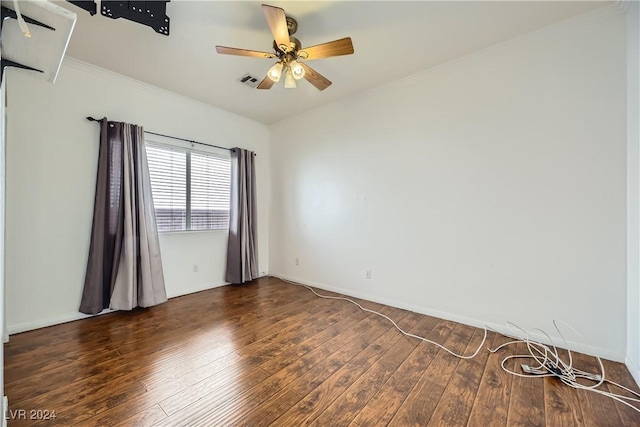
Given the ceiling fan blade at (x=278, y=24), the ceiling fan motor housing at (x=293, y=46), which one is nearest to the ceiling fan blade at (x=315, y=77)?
the ceiling fan motor housing at (x=293, y=46)

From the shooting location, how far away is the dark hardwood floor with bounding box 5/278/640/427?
1.46 m

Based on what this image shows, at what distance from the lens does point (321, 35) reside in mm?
2293

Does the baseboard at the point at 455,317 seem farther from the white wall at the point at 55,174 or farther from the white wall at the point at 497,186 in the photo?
the white wall at the point at 55,174

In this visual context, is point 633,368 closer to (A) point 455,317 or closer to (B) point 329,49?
(A) point 455,317

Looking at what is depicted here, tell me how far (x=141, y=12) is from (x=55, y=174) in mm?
1941

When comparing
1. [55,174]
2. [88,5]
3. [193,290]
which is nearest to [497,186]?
[88,5]

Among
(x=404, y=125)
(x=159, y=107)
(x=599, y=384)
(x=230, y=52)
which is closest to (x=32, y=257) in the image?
(x=159, y=107)

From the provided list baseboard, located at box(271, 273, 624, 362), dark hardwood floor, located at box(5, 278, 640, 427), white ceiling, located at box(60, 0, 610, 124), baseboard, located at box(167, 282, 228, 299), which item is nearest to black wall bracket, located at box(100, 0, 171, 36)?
white ceiling, located at box(60, 0, 610, 124)

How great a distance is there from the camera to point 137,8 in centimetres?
172

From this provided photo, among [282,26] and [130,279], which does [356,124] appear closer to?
[282,26]

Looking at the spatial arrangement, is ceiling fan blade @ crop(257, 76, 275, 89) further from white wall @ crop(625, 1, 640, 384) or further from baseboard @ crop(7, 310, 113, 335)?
baseboard @ crop(7, 310, 113, 335)

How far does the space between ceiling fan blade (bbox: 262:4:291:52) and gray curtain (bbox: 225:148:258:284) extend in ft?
7.28

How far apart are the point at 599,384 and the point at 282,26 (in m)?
3.28

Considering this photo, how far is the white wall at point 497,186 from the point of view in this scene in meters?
2.02
